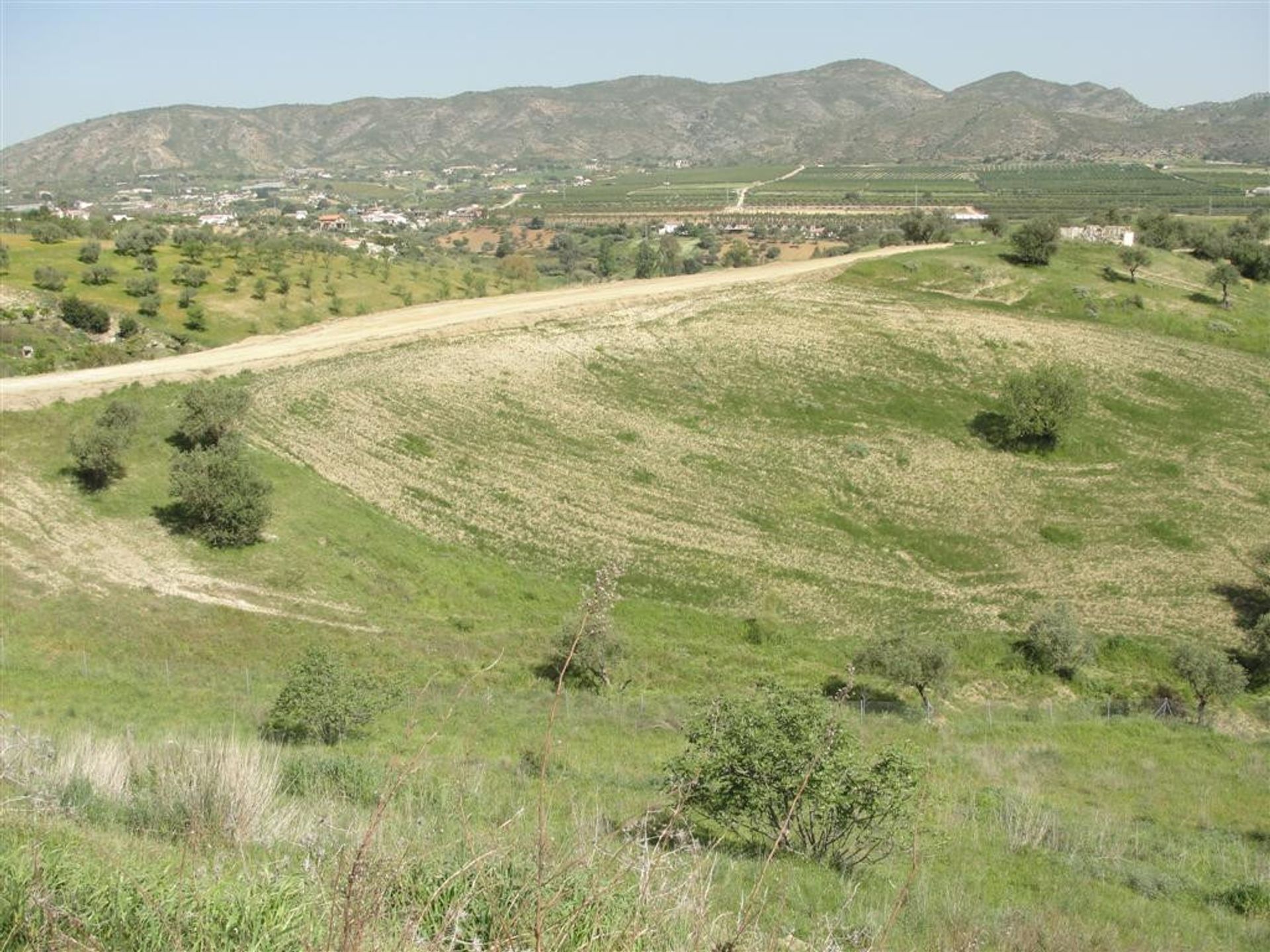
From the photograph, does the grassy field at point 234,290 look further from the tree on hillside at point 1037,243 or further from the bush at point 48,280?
the tree on hillside at point 1037,243

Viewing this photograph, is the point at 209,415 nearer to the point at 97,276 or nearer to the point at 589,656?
the point at 589,656

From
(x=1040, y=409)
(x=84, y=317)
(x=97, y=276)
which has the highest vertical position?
(x=97, y=276)

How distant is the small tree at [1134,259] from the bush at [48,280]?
63.7 meters

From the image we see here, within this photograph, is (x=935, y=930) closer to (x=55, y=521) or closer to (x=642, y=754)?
(x=642, y=754)

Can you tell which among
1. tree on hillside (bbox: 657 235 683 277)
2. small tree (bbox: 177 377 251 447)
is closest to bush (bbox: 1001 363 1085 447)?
small tree (bbox: 177 377 251 447)

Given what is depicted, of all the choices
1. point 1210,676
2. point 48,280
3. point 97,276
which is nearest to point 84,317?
point 48,280

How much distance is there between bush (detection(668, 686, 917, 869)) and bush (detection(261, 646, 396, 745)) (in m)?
7.73

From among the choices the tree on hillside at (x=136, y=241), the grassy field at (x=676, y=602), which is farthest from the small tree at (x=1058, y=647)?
the tree on hillside at (x=136, y=241)

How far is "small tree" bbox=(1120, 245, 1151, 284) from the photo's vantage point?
61.2 meters

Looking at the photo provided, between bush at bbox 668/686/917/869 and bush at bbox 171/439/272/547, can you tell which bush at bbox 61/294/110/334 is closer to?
bush at bbox 171/439/272/547

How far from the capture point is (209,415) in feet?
104

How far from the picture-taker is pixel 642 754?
55.6 feet

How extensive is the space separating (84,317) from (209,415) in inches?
1071

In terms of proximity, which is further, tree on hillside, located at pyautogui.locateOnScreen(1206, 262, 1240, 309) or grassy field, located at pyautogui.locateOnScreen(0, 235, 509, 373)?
tree on hillside, located at pyautogui.locateOnScreen(1206, 262, 1240, 309)
